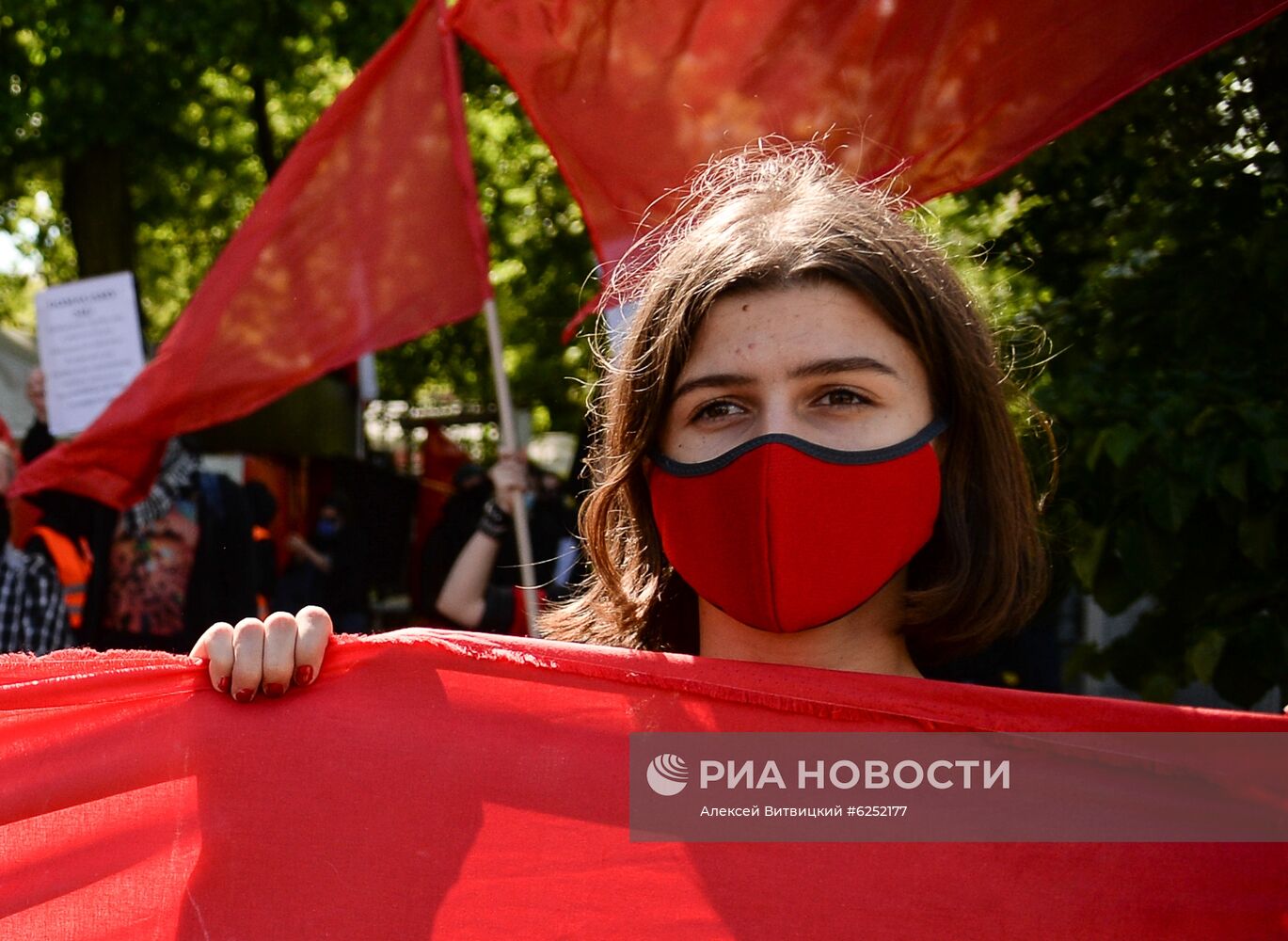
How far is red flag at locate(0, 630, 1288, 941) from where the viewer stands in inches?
62.1

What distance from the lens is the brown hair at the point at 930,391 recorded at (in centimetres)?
183

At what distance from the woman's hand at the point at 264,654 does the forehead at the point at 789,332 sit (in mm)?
580

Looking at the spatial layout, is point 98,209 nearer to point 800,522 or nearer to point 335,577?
point 335,577

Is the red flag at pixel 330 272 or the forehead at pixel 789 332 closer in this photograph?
the forehead at pixel 789 332

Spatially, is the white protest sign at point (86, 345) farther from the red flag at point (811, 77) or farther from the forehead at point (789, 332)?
the forehead at point (789, 332)

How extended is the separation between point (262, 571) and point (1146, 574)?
3634mm

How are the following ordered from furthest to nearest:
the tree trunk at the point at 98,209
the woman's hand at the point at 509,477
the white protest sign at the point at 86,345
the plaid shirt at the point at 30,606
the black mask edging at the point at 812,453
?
the tree trunk at the point at 98,209
the white protest sign at the point at 86,345
the plaid shirt at the point at 30,606
the woman's hand at the point at 509,477
the black mask edging at the point at 812,453

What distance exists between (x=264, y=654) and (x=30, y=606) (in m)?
3.44

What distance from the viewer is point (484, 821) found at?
1.67 metres

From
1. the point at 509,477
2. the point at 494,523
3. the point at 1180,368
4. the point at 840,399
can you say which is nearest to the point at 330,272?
the point at 509,477

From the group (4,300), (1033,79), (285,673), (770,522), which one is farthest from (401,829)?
(4,300)

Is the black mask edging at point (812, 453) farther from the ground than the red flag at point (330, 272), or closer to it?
closer to it

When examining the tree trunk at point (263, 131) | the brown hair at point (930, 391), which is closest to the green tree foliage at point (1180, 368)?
the brown hair at point (930, 391)

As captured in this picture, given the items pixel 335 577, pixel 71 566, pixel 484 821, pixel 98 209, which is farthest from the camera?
pixel 98 209
